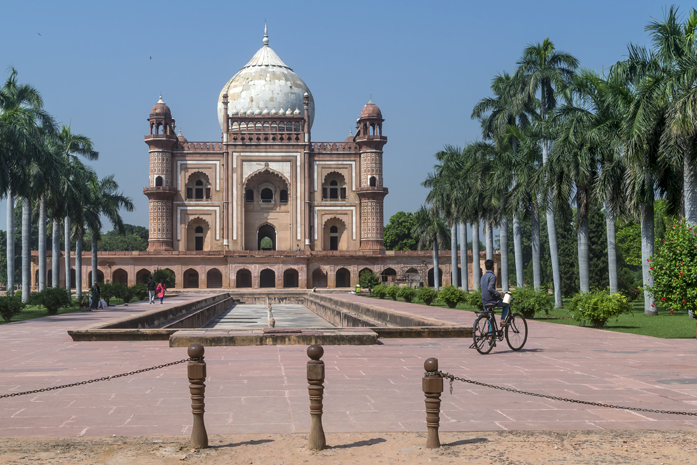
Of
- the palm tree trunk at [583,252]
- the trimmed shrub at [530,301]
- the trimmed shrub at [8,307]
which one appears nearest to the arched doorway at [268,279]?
the palm tree trunk at [583,252]

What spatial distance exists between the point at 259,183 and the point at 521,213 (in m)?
28.4

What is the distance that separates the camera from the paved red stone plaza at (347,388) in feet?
15.4

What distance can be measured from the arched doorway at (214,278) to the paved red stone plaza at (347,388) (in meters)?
35.5

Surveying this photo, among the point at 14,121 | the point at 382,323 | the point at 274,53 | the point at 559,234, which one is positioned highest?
the point at 274,53

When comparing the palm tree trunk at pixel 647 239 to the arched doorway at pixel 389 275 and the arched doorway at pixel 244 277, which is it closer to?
the arched doorway at pixel 389 275

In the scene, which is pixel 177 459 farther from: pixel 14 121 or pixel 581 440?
pixel 14 121

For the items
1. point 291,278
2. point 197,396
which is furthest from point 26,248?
point 291,278

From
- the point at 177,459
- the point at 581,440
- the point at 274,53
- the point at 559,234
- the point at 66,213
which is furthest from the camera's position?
the point at 274,53

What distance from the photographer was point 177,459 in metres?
3.88

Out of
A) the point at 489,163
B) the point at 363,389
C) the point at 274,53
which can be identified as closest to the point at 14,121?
the point at 489,163

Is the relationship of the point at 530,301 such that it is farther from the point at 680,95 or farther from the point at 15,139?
the point at 15,139

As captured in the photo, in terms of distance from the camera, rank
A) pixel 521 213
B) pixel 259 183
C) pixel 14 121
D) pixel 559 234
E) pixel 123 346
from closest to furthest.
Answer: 1. pixel 123 346
2. pixel 14 121
3. pixel 521 213
4. pixel 559 234
5. pixel 259 183

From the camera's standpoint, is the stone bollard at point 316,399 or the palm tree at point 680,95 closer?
the stone bollard at point 316,399

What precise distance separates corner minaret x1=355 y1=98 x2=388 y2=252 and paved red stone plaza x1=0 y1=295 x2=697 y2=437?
35.9 m
